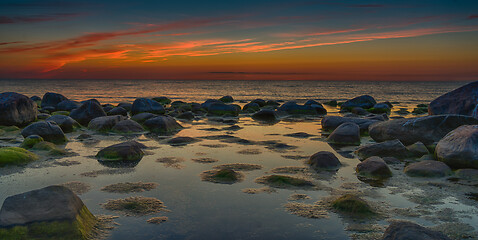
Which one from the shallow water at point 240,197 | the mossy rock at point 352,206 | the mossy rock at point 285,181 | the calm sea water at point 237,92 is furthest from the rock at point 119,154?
the calm sea water at point 237,92

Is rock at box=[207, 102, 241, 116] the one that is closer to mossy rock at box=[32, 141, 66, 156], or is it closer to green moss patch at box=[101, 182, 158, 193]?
mossy rock at box=[32, 141, 66, 156]

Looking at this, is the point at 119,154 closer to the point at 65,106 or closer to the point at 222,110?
the point at 222,110

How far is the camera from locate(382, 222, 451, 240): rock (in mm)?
3893

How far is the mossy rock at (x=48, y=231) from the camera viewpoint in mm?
4051

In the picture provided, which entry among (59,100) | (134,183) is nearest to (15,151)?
(134,183)

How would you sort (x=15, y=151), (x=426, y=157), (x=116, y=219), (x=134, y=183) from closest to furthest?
1. (x=116, y=219)
2. (x=134, y=183)
3. (x=15, y=151)
4. (x=426, y=157)

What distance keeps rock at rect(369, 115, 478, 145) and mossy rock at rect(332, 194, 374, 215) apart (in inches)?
266

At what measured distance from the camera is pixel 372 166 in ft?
25.5

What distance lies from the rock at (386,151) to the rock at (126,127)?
8.74m

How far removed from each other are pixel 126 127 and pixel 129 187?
7.86m

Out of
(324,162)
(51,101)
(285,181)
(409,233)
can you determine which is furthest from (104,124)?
(51,101)

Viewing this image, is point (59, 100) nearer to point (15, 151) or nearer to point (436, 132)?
point (15, 151)

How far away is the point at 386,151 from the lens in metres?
9.64

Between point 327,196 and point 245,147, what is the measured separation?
500cm
